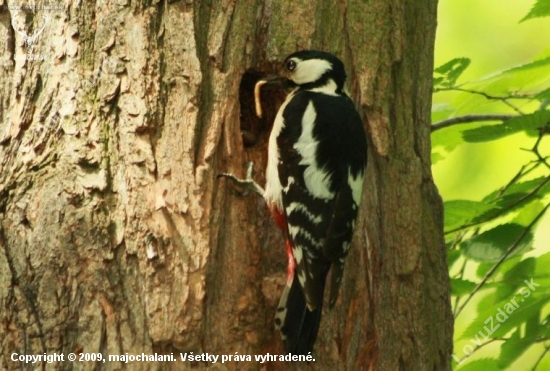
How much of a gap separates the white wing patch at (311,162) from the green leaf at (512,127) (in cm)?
60

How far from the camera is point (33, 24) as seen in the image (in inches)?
139

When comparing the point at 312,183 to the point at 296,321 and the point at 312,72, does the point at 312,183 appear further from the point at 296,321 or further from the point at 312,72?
the point at 296,321

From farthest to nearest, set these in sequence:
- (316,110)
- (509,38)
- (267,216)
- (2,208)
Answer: (509,38) < (316,110) < (267,216) < (2,208)

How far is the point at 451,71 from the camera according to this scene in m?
3.86

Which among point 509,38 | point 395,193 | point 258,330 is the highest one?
point 509,38

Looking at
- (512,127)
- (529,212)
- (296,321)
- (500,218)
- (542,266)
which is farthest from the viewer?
(500,218)

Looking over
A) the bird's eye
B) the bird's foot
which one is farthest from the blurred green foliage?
the bird's foot

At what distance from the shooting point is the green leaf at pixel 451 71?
3812 millimetres

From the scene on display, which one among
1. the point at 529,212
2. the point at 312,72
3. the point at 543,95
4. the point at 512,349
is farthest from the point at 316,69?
the point at 512,349

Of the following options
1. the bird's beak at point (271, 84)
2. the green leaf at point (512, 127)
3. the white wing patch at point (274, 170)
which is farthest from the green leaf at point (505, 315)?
the bird's beak at point (271, 84)

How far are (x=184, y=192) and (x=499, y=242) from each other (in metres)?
1.34

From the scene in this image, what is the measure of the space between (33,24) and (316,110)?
1186 mm

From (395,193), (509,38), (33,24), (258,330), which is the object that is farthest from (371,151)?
(509,38)

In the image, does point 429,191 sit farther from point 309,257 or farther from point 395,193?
point 309,257
